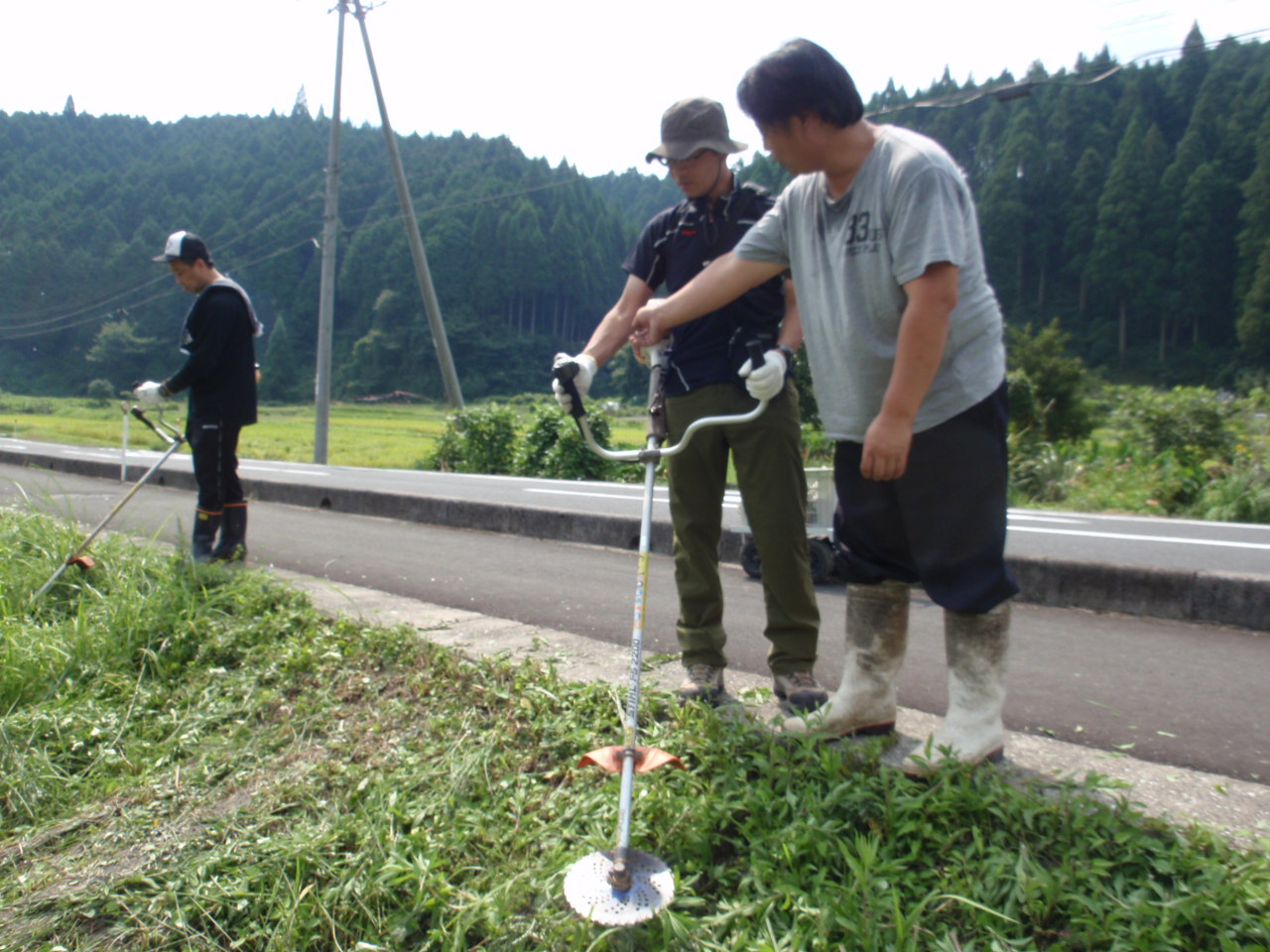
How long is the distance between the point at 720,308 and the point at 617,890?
64.2 inches

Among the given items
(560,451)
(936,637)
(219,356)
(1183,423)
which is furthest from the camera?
(560,451)

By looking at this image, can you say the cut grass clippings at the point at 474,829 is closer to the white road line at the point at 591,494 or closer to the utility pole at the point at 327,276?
the white road line at the point at 591,494

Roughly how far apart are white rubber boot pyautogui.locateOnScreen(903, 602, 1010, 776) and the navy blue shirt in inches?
38.9

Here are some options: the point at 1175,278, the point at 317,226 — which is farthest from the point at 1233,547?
the point at 317,226

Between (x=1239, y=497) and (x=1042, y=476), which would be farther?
(x=1042, y=476)

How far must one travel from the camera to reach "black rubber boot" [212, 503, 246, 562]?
5.26 m

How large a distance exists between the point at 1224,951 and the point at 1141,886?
21 centimetres

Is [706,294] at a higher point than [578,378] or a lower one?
higher

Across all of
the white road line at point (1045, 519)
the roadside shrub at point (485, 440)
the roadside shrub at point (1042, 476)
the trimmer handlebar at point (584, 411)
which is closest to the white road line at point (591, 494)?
the white road line at point (1045, 519)

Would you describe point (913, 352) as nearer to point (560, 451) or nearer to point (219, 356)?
point (219, 356)

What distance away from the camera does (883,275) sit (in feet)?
7.37

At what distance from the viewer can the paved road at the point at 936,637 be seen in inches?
115

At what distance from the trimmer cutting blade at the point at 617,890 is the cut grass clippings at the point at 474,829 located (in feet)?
0.19

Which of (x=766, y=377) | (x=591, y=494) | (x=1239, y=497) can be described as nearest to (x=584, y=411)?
(x=766, y=377)
